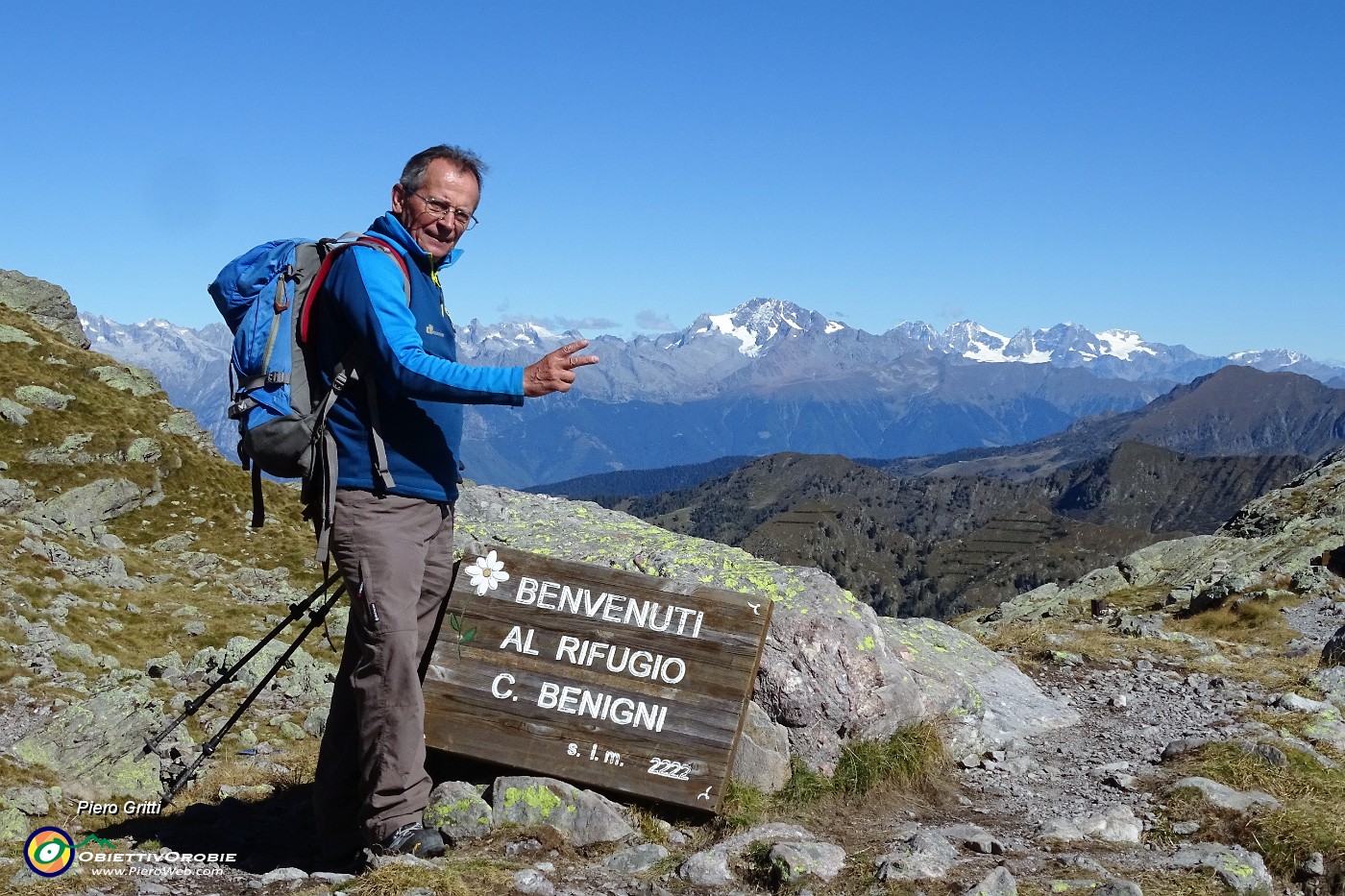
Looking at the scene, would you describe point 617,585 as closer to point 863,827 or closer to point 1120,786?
point 863,827

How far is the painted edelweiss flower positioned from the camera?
9828 millimetres

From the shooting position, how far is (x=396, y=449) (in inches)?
296

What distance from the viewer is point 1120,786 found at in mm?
10133

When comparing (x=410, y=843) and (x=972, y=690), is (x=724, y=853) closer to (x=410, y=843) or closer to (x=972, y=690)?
(x=410, y=843)

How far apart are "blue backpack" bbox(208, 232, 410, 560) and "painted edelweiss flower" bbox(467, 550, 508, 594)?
2496 mm

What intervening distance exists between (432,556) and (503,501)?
6.60m

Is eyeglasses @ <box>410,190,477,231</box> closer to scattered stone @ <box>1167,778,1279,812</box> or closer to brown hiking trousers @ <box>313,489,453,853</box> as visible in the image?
brown hiking trousers @ <box>313,489,453,853</box>

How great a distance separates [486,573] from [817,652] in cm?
368

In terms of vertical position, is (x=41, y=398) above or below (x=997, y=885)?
below

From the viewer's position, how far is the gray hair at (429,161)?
755 centimetres

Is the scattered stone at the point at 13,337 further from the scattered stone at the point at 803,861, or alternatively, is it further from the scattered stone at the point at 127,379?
the scattered stone at the point at 803,861

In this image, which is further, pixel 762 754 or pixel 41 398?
pixel 41 398

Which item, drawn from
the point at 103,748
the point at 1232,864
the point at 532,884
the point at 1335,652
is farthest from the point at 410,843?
the point at 1335,652

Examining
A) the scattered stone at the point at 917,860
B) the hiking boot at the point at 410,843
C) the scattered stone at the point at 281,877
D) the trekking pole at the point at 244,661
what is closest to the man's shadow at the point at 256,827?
the scattered stone at the point at 281,877
